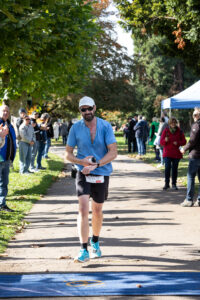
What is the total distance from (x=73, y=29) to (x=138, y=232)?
479 cm

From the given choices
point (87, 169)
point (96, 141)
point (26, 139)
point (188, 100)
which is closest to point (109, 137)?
point (96, 141)

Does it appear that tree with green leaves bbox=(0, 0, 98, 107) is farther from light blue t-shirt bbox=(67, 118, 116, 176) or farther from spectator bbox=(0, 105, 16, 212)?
light blue t-shirt bbox=(67, 118, 116, 176)

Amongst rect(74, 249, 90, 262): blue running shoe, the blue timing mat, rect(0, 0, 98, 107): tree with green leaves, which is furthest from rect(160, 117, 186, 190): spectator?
the blue timing mat

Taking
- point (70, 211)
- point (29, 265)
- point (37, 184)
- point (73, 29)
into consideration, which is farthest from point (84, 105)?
point (37, 184)

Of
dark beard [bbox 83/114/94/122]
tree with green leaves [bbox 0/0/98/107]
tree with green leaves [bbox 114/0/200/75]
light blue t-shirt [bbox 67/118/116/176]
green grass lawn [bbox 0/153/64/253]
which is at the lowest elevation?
green grass lawn [bbox 0/153/64/253]

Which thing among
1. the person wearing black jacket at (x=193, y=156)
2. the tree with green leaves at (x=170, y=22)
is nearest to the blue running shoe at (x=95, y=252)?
the person wearing black jacket at (x=193, y=156)

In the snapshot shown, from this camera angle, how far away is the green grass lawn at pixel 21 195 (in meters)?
8.05

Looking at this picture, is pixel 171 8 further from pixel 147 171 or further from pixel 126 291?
pixel 126 291

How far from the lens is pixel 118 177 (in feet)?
53.9

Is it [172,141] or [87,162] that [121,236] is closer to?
[87,162]

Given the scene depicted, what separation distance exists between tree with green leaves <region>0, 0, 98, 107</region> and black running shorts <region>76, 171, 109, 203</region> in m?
2.32

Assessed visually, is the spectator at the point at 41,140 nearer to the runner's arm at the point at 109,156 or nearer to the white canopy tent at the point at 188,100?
the white canopy tent at the point at 188,100

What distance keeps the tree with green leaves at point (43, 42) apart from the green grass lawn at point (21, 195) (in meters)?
2.37

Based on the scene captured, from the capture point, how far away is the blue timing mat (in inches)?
193
